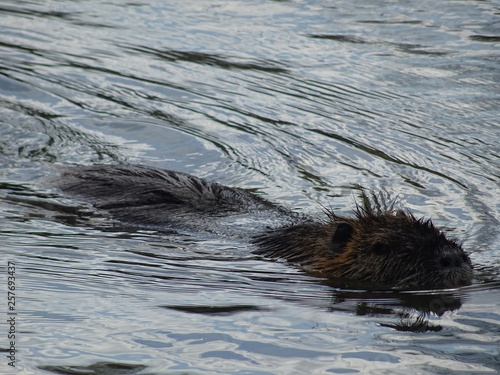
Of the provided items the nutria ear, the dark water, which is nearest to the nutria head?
the nutria ear

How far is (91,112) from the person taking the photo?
9.22 m

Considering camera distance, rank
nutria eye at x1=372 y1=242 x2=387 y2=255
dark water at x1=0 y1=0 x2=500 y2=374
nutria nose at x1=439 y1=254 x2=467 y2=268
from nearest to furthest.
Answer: dark water at x1=0 y1=0 x2=500 y2=374 → nutria nose at x1=439 y1=254 x2=467 y2=268 → nutria eye at x1=372 y1=242 x2=387 y2=255

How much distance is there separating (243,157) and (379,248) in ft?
10.2

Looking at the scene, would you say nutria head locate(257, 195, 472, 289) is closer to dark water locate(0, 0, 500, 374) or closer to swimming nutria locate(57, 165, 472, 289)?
swimming nutria locate(57, 165, 472, 289)

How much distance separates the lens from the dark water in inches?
165

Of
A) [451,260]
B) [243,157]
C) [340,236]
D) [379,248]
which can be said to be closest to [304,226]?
[340,236]

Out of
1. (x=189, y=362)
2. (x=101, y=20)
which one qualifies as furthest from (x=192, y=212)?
(x=101, y=20)

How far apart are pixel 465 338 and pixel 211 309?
125cm

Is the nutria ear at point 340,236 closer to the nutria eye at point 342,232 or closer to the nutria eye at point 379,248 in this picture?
the nutria eye at point 342,232

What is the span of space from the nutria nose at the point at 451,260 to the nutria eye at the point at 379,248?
35 centimetres

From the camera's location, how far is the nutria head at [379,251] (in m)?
5.12

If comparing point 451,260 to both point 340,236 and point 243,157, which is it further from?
point 243,157

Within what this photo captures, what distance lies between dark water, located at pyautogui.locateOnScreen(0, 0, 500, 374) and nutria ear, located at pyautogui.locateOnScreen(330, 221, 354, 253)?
0.24 metres

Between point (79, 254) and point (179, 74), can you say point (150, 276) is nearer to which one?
point (79, 254)
